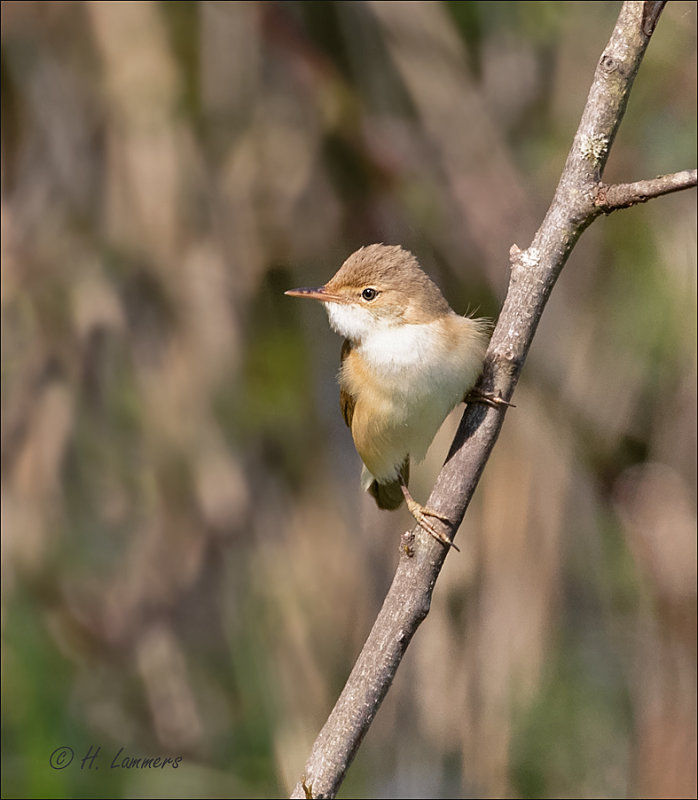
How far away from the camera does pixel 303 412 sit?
177 inches

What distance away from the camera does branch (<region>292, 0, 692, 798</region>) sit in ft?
5.68

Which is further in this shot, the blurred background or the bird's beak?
the blurred background

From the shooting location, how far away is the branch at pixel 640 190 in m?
1.57

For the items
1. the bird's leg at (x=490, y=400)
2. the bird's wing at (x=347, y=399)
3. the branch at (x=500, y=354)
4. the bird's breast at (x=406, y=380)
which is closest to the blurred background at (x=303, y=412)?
the bird's wing at (x=347, y=399)

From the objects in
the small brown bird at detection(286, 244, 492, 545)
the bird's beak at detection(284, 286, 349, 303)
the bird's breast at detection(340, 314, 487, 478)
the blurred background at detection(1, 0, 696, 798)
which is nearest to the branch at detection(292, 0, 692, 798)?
the bird's breast at detection(340, 314, 487, 478)

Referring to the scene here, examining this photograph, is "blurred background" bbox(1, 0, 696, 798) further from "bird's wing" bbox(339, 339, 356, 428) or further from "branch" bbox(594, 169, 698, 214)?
"branch" bbox(594, 169, 698, 214)

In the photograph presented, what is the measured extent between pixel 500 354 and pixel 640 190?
424 millimetres

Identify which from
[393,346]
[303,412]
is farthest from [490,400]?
[303,412]

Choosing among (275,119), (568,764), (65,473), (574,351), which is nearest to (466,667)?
(568,764)

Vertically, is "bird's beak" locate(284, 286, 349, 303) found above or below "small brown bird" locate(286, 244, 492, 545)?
above

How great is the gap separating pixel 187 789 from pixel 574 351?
243 centimetres

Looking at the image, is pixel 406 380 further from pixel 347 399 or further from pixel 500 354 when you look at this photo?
pixel 500 354

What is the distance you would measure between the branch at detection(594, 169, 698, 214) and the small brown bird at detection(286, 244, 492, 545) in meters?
0.77

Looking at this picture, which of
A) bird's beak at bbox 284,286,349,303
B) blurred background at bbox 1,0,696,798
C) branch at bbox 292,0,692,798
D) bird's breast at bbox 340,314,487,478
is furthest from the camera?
blurred background at bbox 1,0,696,798
